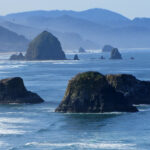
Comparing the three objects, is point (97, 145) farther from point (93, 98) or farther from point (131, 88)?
point (131, 88)

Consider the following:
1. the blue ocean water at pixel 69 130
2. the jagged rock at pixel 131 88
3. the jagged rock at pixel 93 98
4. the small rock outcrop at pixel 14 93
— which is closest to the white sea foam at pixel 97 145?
the blue ocean water at pixel 69 130

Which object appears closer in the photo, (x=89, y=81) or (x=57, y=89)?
(x=89, y=81)

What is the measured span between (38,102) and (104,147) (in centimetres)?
3897

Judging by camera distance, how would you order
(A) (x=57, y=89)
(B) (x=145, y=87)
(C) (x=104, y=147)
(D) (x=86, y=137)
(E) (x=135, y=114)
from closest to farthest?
(C) (x=104, y=147) < (D) (x=86, y=137) < (E) (x=135, y=114) < (B) (x=145, y=87) < (A) (x=57, y=89)

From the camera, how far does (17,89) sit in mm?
105688

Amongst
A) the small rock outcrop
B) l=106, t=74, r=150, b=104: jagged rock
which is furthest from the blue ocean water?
the small rock outcrop

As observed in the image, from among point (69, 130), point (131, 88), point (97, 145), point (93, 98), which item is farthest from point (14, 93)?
point (97, 145)

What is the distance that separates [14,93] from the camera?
106125mm

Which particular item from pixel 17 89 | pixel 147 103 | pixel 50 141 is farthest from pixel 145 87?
pixel 50 141

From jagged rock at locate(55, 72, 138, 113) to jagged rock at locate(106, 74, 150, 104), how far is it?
7.55 metres

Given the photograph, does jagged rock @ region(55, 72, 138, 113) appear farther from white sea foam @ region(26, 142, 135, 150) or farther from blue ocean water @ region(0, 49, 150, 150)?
white sea foam @ region(26, 142, 135, 150)

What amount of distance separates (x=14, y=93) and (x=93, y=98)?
18.2m

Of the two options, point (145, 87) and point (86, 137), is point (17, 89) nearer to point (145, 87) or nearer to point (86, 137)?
point (145, 87)

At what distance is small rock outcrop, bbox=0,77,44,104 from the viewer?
106 metres
